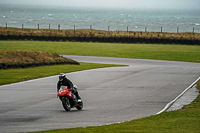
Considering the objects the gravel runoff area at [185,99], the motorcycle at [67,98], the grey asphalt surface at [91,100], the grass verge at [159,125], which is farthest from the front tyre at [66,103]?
the gravel runoff area at [185,99]

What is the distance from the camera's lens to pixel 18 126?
9.49 metres

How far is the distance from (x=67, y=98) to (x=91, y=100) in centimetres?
231

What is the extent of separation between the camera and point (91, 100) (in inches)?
552

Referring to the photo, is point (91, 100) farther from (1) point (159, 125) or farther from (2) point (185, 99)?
(1) point (159, 125)

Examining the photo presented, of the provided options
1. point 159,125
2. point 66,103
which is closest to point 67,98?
point 66,103

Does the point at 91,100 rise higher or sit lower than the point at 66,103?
lower

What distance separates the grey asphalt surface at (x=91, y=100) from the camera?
10.2 meters

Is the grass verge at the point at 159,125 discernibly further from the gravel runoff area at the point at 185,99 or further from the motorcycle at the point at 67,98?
the motorcycle at the point at 67,98

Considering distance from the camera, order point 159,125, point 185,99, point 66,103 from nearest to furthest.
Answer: point 159,125
point 66,103
point 185,99

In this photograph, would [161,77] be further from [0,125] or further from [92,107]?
[0,125]

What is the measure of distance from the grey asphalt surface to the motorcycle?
22 cm

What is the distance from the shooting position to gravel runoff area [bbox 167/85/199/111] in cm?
1284

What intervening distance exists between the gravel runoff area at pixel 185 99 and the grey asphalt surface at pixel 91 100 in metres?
0.40

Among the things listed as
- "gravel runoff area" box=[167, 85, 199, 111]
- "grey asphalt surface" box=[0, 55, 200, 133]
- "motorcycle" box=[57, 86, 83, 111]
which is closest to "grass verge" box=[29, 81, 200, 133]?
"grey asphalt surface" box=[0, 55, 200, 133]
